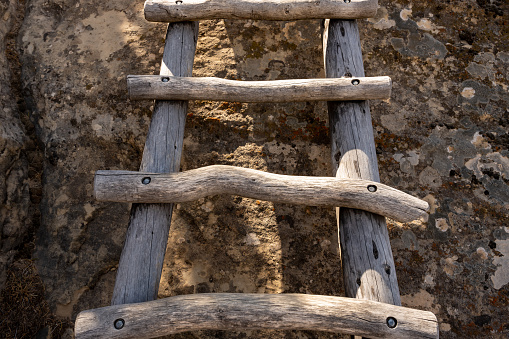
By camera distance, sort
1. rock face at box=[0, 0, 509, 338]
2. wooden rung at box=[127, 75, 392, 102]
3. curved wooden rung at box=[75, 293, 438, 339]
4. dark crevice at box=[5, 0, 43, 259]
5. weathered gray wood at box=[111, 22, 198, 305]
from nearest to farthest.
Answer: curved wooden rung at box=[75, 293, 438, 339]
weathered gray wood at box=[111, 22, 198, 305]
wooden rung at box=[127, 75, 392, 102]
rock face at box=[0, 0, 509, 338]
dark crevice at box=[5, 0, 43, 259]

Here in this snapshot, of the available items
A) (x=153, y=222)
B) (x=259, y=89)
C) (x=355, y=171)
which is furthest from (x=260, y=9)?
(x=153, y=222)

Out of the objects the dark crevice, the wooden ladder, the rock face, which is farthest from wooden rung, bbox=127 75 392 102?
the dark crevice

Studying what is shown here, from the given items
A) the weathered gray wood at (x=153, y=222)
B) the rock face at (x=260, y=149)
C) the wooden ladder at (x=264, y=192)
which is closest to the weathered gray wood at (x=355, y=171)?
the wooden ladder at (x=264, y=192)

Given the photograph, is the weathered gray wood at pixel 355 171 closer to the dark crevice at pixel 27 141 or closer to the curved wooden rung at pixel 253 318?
the curved wooden rung at pixel 253 318

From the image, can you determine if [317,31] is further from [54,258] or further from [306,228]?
[54,258]

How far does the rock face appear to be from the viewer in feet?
6.43

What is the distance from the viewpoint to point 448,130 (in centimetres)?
223

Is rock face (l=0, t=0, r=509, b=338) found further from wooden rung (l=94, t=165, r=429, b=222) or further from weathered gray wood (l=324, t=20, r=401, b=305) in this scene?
wooden rung (l=94, t=165, r=429, b=222)

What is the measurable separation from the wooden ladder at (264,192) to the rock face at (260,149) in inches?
14.8

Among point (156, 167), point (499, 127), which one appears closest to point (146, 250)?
point (156, 167)

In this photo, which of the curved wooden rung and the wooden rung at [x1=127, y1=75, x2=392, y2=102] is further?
the wooden rung at [x1=127, y1=75, x2=392, y2=102]

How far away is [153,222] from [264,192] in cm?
47

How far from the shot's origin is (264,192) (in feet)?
5.28

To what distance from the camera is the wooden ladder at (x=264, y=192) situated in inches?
55.2
